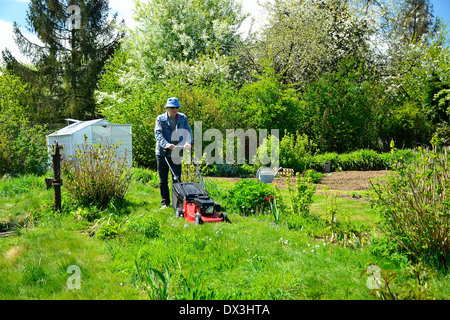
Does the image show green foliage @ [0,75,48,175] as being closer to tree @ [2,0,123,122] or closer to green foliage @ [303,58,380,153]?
green foliage @ [303,58,380,153]

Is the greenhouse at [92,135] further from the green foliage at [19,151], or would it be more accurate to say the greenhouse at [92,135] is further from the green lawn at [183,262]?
the green lawn at [183,262]

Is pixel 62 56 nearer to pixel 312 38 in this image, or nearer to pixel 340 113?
pixel 312 38

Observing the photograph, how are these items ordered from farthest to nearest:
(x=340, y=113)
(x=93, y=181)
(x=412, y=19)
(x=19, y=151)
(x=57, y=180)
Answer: (x=412, y=19) → (x=340, y=113) → (x=19, y=151) → (x=93, y=181) → (x=57, y=180)

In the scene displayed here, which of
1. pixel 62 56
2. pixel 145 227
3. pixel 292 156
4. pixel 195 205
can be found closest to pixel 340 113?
pixel 292 156

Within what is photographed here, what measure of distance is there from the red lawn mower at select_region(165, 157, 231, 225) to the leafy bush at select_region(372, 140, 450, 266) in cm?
219

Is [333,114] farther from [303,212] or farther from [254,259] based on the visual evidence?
[254,259]

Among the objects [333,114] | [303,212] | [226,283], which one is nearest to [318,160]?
[333,114]

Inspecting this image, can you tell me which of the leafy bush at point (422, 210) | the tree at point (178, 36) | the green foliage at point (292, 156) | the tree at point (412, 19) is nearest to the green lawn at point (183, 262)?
the leafy bush at point (422, 210)

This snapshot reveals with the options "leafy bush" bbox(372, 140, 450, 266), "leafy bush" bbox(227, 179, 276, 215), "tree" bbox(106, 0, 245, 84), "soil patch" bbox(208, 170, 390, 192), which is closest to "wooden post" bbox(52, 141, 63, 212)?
"leafy bush" bbox(227, 179, 276, 215)

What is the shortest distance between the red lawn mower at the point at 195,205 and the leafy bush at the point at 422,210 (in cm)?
219

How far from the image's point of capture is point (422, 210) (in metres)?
3.07

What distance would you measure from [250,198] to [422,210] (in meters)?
2.68

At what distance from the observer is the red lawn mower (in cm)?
465
